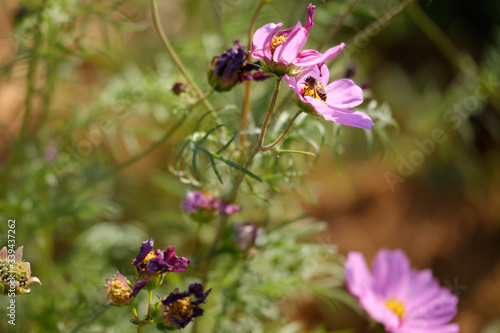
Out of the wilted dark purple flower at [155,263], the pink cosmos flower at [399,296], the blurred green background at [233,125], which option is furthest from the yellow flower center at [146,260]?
the pink cosmos flower at [399,296]

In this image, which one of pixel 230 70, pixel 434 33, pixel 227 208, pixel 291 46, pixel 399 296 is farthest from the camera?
pixel 434 33

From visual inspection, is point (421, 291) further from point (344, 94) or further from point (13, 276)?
point (13, 276)

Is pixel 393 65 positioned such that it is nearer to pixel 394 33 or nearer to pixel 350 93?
pixel 394 33

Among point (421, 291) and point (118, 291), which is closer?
point (118, 291)

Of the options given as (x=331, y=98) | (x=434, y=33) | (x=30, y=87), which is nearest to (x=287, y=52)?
(x=331, y=98)

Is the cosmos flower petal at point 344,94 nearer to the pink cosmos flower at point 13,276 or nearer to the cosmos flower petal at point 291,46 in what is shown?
the cosmos flower petal at point 291,46

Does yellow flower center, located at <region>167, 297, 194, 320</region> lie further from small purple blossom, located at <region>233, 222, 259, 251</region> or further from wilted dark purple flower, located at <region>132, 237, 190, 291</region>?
small purple blossom, located at <region>233, 222, 259, 251</region>

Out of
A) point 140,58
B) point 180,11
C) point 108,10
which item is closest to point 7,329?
point 108,10

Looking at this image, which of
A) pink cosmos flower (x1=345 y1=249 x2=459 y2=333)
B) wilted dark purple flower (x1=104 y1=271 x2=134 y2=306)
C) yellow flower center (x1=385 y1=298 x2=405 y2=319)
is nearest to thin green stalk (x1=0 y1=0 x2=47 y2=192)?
wilted dark purple flower (x1=104 y1=271 x2=134 y2=306)
